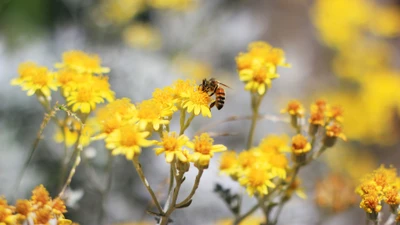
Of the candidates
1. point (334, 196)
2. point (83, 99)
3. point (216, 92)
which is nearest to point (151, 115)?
point (83, 99)

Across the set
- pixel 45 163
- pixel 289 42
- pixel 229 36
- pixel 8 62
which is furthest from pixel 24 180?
pixel 289 42

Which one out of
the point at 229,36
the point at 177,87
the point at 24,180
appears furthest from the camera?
the point at 229,36

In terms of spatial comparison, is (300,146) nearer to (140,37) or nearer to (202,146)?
(202,146)

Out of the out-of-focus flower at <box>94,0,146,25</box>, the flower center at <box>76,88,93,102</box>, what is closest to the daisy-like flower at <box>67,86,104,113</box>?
the flower center at <box>76,88,93,102</box>

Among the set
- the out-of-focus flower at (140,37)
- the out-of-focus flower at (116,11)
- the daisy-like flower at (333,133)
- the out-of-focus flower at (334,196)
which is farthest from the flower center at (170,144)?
the out-of-focus flower at (116,11)

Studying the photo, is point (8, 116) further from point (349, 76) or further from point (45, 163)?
point (349, 76)
